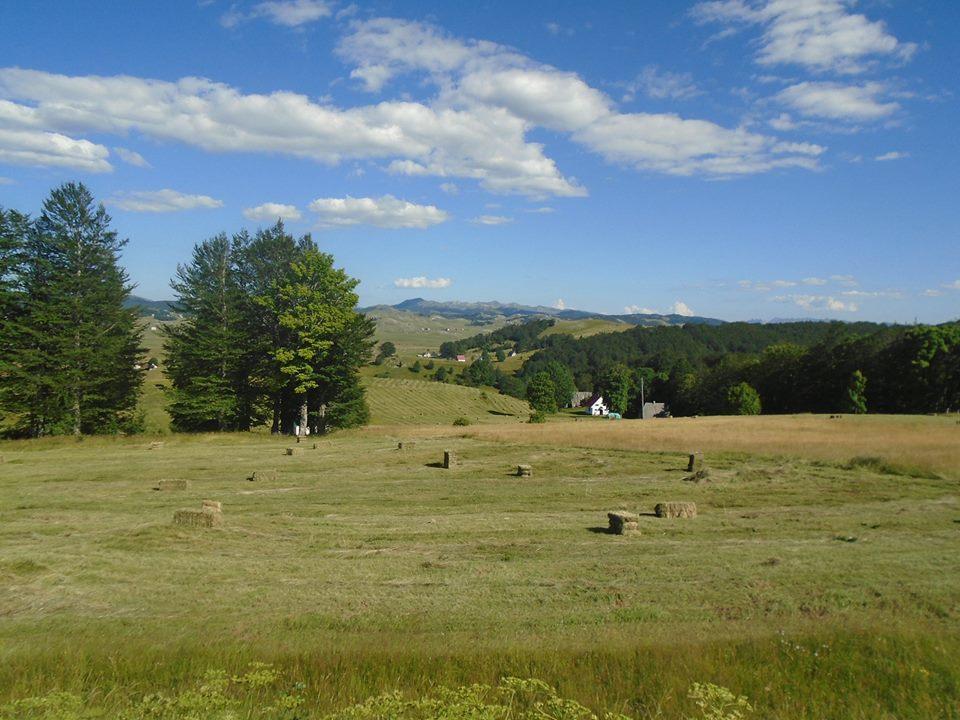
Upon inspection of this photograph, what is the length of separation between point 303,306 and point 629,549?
41.3m

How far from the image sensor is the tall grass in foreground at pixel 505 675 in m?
6.23

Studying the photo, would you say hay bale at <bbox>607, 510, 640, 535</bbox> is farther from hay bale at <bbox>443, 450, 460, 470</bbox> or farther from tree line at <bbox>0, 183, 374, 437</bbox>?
tree line at <bbox>0, 183, 374, 437</bbox>

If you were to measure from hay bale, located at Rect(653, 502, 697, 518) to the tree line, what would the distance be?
3619cm

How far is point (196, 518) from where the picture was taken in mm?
17797

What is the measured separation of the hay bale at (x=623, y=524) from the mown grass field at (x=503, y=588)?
365 mm

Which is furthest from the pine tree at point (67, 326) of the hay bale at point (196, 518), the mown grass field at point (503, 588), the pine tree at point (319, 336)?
the hay bale at point (196, 518)

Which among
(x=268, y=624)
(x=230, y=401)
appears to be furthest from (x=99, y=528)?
(x=230, y=401)

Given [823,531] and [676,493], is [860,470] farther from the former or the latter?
[823,531]

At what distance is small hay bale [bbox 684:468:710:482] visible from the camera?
1073 inches

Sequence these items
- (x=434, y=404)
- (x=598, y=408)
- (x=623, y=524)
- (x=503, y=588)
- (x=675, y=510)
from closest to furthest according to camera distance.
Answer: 1. (x=503, y=588)
2. (x=623, y=524)
3. (x=675, y=510)
4. (x=434, y=404)
5. (x=598, y=408)

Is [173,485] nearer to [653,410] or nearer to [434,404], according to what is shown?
[434,404]

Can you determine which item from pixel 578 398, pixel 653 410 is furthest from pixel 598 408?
pixel 653 410

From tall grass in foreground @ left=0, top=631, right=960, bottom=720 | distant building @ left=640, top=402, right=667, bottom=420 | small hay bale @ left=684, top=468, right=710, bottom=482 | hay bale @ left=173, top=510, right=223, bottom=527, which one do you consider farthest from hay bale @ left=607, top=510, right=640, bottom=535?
distant building @ left=640, top=402, right=667, bottom=420

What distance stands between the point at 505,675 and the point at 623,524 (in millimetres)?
10709
